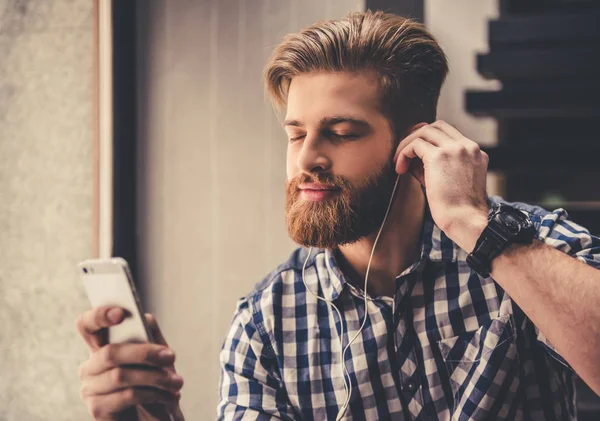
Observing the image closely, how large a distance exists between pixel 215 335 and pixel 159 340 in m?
0.91

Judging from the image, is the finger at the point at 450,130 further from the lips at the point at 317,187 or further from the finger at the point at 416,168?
the lips at the point at 317,187

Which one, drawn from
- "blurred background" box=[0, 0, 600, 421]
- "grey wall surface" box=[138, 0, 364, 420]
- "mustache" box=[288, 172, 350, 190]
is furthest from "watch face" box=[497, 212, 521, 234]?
"grey wall surface" box=[138, 0, 364, 420]

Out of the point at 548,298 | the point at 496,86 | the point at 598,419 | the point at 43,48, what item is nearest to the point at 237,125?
the point at 43,48

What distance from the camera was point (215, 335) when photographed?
6.69 feet

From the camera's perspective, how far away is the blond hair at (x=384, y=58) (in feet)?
4.55

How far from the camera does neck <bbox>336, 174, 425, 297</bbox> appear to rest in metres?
1.41

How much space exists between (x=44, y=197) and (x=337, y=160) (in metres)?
1.16

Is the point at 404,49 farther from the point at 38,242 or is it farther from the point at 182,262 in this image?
the point at 38,242

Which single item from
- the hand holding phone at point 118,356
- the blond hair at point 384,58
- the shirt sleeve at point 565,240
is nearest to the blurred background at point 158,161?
the blond hair at point 384,58

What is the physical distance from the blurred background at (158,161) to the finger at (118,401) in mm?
919

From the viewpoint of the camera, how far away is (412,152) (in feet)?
4.21

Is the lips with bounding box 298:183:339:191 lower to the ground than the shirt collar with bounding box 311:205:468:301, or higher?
higher

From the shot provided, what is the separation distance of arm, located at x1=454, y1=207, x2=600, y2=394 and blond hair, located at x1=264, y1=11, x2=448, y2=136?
45cm

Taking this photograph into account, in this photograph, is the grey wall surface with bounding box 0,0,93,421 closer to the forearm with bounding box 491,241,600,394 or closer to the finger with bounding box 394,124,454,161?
the finger with bounding box 394,124,454,161
